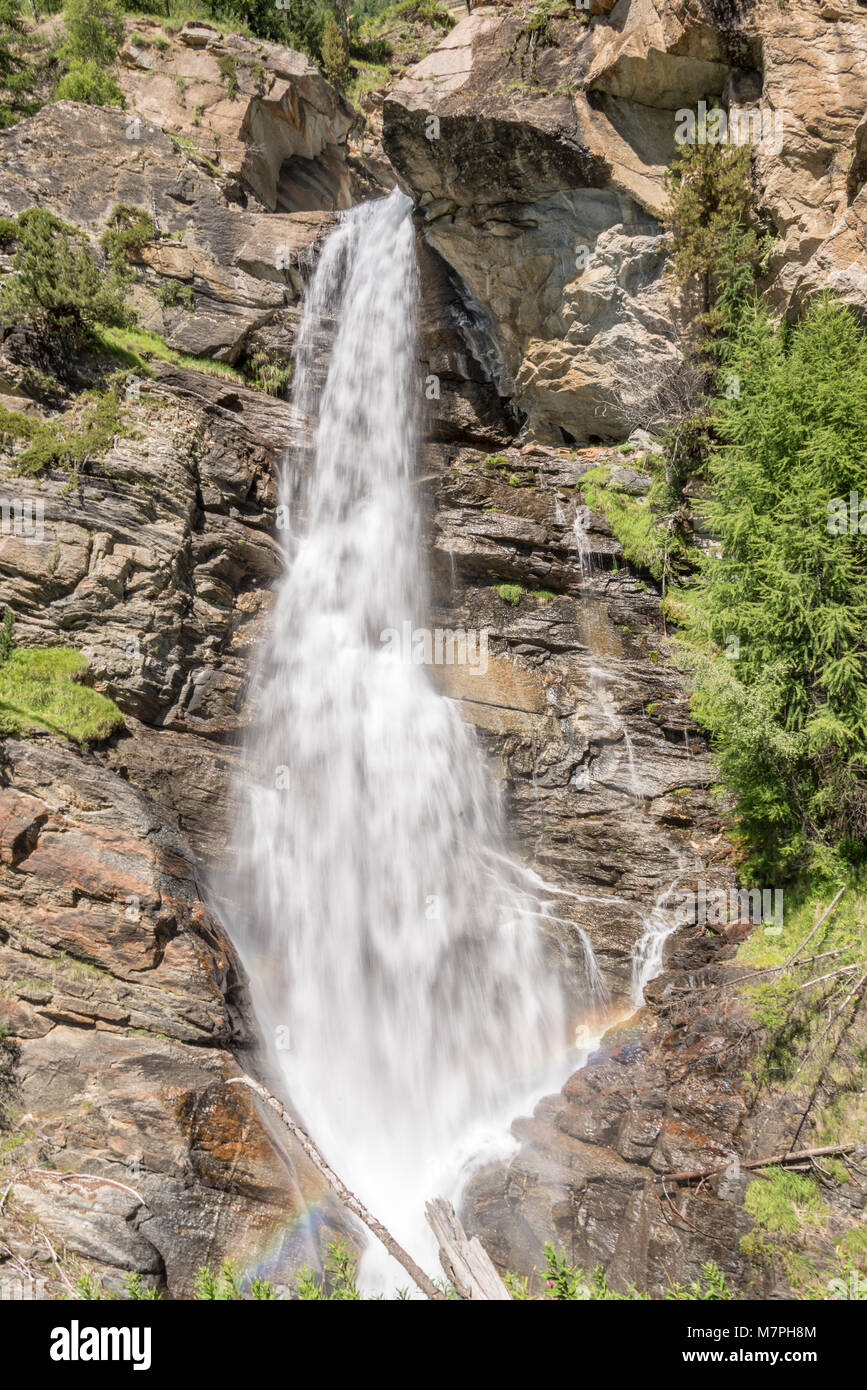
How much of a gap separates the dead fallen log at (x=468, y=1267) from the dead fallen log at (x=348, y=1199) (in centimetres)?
22

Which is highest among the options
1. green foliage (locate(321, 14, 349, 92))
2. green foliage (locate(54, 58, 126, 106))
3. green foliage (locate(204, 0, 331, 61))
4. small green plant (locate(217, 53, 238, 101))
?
green foliage (locate(204, 0, 331, 61))

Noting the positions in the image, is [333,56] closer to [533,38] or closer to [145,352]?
[533,38]

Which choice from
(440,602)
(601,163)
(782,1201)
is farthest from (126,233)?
(782,1201)

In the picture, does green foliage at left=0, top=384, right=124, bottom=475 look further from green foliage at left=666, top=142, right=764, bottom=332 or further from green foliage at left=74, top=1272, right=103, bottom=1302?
green foliage at left=74, top=1272, right=103, bottom=1302

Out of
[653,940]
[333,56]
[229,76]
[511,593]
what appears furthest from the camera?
[333,56]

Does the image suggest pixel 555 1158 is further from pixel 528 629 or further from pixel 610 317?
pixel 610 317

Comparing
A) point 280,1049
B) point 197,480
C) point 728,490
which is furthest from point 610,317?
point 280,1049

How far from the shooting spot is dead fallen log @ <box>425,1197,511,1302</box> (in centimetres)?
615

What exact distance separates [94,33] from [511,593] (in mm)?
22580

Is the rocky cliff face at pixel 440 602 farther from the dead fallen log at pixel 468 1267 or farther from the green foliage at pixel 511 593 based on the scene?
the dead fallen log at pixel 468 1267

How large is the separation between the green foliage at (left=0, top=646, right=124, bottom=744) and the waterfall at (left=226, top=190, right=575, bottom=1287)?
2653 millimetres

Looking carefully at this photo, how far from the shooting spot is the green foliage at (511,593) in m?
15.8

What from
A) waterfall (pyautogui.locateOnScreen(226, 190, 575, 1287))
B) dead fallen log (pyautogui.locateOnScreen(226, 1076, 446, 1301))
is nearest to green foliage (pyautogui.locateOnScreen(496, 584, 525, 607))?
waterfall (pyautogui.locateOnScreen(226, 190, 575, 1287))

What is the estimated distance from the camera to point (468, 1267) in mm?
6273
